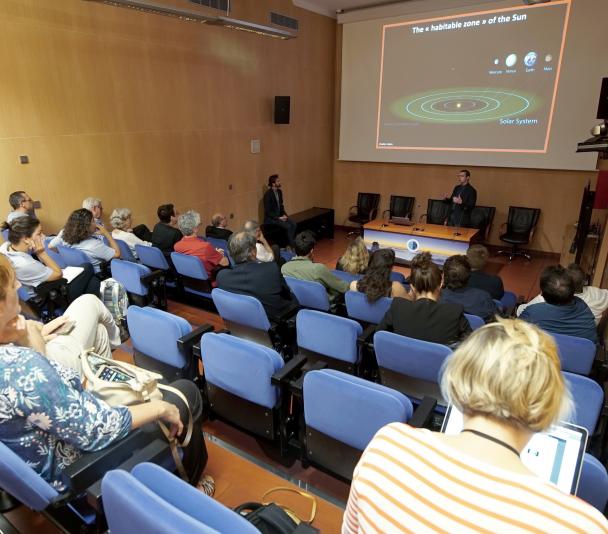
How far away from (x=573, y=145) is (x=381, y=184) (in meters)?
3.45

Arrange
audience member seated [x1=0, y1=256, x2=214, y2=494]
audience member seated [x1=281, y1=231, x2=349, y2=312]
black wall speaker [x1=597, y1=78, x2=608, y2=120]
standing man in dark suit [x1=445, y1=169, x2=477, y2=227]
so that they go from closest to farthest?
audience member seated [x1=0, y1=256, x2=214, y2=494] → audience member seated [x1=281, y1=231, x2=349, y2=312] → black wall speaker [x1=597, y1=78, x2=608, y2=120] → standing man in dark suit [x1=445, y1=169, x2=477, y2=227]

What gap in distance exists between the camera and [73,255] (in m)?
4.05

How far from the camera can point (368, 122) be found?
8.44 metres

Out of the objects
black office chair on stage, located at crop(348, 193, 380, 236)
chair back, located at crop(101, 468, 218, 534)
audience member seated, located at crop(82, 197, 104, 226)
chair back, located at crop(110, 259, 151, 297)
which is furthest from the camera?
black office chair on stage, located at crop(348, 193, 380, 236)

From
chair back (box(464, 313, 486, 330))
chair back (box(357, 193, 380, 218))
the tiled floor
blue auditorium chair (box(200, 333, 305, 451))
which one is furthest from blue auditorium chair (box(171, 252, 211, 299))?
chair back (box(357, 193, 380, 218))

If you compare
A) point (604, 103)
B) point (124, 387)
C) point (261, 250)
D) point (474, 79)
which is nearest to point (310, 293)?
point (261, 250)

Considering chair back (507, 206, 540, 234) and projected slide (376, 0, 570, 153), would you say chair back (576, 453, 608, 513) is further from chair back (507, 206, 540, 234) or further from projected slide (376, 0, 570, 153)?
projected slide (376, 0, 570, 153)

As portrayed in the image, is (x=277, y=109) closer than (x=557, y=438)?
No

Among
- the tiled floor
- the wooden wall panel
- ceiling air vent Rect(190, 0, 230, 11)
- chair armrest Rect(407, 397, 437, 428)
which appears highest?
ceiling air vent Rect(190, 0, 230, 11)

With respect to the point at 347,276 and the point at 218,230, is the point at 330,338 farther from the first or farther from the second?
the point at 218,230

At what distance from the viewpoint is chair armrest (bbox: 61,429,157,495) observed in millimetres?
1391

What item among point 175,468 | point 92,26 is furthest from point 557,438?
point 92,26

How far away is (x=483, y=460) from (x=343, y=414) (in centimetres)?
98

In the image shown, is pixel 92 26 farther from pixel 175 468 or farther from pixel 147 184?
pixel 175 468
